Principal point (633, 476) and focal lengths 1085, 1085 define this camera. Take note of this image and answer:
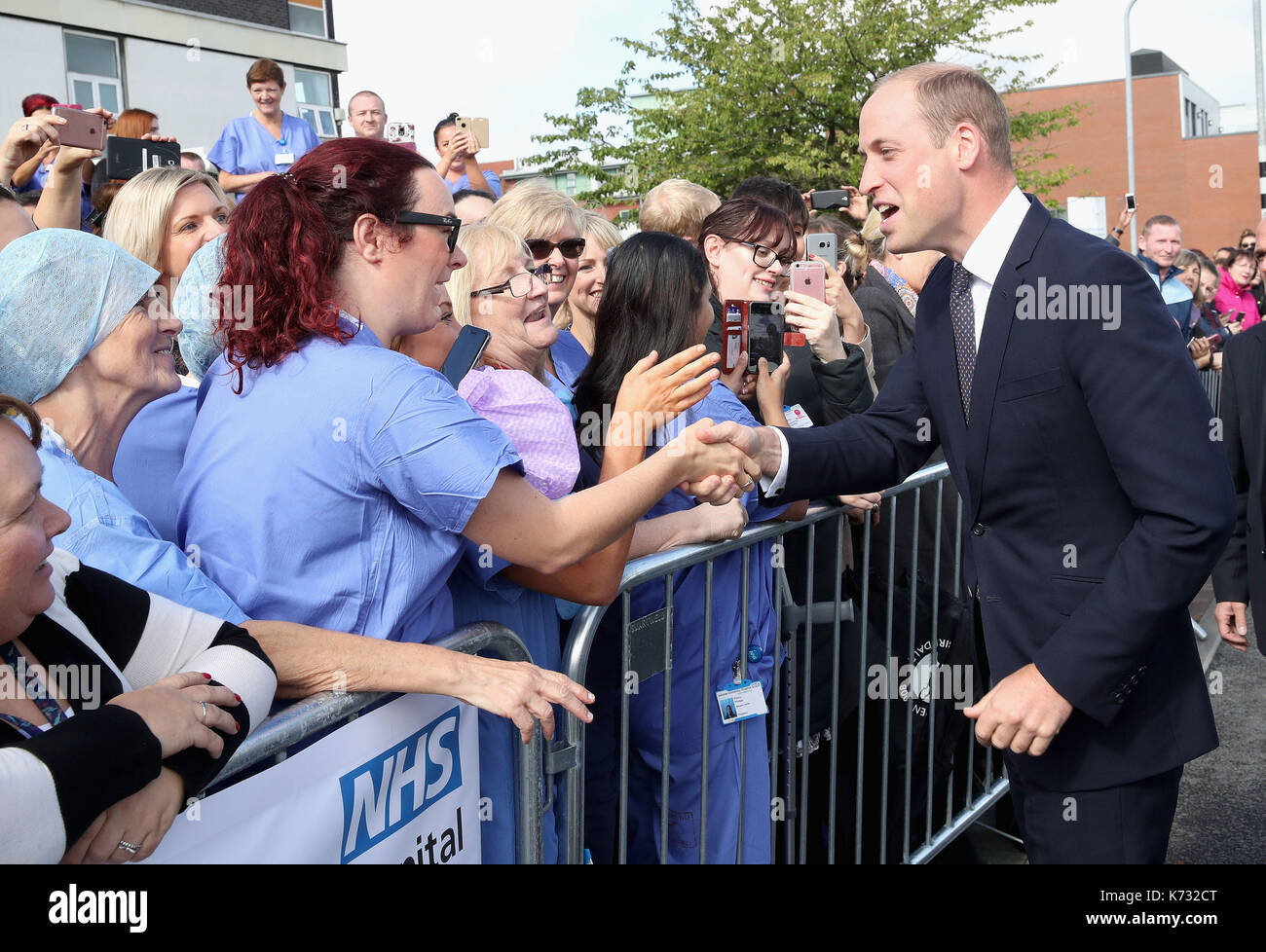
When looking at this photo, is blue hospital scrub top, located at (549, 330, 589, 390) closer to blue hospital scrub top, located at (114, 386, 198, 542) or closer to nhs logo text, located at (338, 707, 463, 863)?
blue hospital scrub top, located at (114, 386, 198, 542)

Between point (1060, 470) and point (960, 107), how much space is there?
905 mm

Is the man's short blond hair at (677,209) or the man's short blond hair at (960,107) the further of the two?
the man's short blond hair at (677,209)

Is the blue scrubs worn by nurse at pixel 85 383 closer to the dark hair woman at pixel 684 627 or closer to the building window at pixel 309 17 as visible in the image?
the dark hair woman at pixel 684 627

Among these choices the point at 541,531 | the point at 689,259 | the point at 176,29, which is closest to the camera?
the point at 541,531

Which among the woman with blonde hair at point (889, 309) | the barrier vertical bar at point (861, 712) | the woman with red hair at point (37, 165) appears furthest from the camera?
the woman with blonde hair at point (889, 309)

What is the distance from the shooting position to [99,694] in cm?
165

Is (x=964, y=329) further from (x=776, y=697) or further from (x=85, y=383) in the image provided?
(x=85, y=383)

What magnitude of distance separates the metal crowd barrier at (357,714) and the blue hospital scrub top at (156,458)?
2.78ft

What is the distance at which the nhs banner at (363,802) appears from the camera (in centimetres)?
173

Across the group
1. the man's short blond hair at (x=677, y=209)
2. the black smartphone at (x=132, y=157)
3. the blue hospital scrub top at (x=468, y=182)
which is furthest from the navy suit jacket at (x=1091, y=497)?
the blue hospital scrub top at (x=468, y=182)

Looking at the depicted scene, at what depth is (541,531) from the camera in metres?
2.27
